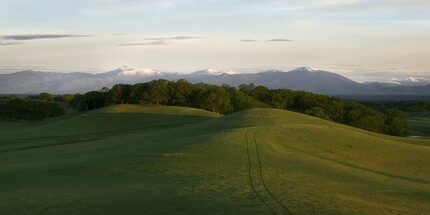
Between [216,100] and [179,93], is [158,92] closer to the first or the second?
[179,93]

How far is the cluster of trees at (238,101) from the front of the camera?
88.8 meters

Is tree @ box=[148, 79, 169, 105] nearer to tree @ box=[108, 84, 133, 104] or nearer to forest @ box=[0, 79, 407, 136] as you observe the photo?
forest @ box=[0, 79, 407, 136]

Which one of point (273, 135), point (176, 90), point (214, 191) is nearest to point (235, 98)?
point (176, 90)

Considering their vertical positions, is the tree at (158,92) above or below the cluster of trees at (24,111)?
above

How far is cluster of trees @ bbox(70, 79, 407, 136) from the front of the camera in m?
88.8

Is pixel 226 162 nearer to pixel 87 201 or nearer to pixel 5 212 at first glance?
pixel 87 201

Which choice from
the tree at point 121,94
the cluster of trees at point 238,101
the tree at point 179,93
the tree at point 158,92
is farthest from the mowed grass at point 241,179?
the tree at point 121,94

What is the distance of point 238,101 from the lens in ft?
334

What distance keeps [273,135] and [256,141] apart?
3830 millimetres

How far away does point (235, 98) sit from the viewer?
339 ft

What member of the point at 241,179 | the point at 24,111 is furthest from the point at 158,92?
the point at 241,179

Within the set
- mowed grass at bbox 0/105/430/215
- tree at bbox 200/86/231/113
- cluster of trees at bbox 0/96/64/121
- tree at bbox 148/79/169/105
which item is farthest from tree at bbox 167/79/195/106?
mowed grass at bbox 0/105/430/215

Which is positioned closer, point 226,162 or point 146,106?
point 226,162

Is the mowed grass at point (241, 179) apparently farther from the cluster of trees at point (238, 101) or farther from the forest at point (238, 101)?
the cluster of trees at point (238, 101)
